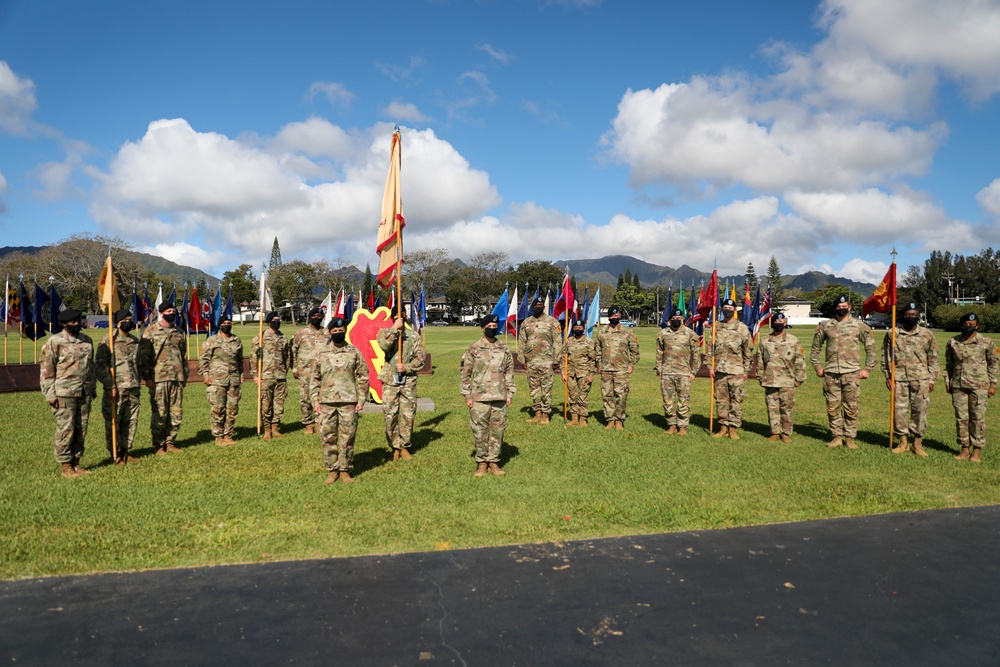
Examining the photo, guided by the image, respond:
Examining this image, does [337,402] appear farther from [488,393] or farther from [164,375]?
[164,375]

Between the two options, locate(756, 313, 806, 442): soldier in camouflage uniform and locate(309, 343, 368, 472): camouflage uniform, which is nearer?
locate(309, 343, 368, 472): camouflage uniform

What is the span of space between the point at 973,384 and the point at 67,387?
1338cm

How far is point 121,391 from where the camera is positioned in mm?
9570

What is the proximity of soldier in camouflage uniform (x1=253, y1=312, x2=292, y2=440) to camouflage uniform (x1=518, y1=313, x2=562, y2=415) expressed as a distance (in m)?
4.85

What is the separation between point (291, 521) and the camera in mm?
6805

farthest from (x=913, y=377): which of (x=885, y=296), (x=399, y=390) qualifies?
(x=399, y=390)

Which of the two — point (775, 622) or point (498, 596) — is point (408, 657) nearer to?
point (498, 596)

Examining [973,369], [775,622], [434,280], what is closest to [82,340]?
[775,622]

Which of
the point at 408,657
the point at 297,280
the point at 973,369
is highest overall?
the point at 297,280

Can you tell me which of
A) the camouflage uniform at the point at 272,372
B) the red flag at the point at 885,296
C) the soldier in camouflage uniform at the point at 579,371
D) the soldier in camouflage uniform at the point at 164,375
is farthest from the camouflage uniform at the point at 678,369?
the soldier in camouflage uniform at the point at 164,375

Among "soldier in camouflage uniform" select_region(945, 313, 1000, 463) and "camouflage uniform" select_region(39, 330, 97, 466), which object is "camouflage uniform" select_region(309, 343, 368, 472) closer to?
"camouflage uniform" select_region(39, 330, 97, 466)

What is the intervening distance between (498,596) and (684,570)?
1710mm

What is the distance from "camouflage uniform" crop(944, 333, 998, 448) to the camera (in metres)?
9.45

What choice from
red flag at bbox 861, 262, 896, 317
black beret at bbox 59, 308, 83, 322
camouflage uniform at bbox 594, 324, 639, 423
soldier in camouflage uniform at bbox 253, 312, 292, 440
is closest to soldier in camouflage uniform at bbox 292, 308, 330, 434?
soldier in camouflage uniform at bbox 253, 312, 292, 440
